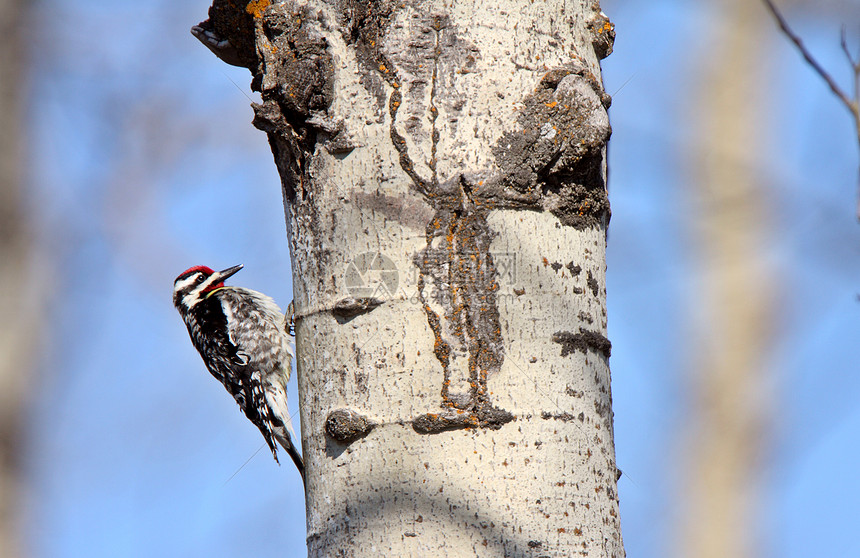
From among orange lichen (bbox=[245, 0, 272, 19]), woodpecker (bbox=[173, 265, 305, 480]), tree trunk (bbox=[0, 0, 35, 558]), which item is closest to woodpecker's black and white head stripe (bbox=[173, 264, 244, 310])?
woodpecker (bbox=[173, 265, 305, 480])

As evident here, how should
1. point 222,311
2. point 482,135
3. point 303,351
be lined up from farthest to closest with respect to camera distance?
point 222,311, point 303,351, point 482,135

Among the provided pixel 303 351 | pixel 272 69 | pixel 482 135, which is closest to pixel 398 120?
pixel 482 135

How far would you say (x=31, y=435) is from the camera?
5371mm

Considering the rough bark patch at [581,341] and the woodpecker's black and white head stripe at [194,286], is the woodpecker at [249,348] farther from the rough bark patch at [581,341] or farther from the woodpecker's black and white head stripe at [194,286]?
the rough bark patch at [581,341]

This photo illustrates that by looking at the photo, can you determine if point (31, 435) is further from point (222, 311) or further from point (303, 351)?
point (303, 351)

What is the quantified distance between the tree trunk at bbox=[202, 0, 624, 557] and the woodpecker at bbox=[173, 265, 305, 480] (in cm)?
274

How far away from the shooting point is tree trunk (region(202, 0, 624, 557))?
1.57 m

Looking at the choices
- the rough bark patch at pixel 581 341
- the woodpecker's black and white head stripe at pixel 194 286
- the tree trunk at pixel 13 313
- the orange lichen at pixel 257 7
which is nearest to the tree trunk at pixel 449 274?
the rough bark patch at pixel 581 341

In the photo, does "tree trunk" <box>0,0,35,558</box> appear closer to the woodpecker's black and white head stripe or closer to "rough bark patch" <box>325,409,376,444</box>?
the woodpecker's black and white head stripe

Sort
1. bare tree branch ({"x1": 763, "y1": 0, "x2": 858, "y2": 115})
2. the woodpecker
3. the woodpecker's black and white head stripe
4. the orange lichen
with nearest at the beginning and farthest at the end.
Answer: bare tree branch ({"x1": 763, "y1": 0, "x2": 858, "y2": 115})
the orange lichen
the woodpecker
the woodpecker's black and white head stripe

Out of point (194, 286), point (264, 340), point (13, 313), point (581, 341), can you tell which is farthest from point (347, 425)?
point (13, 313)

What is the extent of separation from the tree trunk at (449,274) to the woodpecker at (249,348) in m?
2.74

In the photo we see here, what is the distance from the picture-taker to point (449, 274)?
1.65m

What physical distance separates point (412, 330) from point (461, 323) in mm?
101
